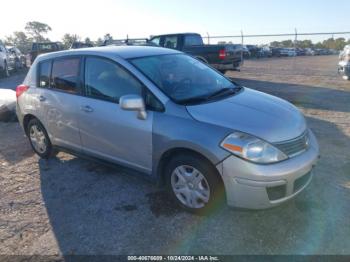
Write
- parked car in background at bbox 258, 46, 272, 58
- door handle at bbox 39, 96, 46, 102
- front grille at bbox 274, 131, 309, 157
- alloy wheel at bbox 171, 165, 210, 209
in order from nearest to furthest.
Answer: front grille at bbox 274, 131, 309, 157, alloy wheel at bbox 171, 165, 210, 209, door handle at bbox 39, 96, 46, 102, parked car in background at bbox 258, 46, 272, 58

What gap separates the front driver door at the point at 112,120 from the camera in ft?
11.7

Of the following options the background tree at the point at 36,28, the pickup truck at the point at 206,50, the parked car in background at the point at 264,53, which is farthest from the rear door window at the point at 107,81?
the background tree at the point at 36,28

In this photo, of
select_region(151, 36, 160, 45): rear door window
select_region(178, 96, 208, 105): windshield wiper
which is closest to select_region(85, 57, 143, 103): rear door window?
select_region(178, 96, 208, 105): windshield wiper

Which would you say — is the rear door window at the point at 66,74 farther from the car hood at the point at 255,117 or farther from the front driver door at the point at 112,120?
the car hood at the point at 255,117

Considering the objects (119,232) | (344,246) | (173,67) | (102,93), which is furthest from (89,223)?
(344,246)

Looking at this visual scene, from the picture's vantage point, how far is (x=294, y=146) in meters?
3.13

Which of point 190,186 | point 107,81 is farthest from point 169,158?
point 107,81

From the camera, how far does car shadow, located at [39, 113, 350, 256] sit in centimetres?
296

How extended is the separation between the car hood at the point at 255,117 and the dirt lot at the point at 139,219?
883 mm

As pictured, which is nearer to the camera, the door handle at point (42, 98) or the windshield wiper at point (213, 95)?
the windshield wiper at point (213, 95)

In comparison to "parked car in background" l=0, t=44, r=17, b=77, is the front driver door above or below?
below

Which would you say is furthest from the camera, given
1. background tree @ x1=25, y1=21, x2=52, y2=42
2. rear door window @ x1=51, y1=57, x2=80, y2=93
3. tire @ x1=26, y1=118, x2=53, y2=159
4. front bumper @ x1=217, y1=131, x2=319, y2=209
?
background tree @ x1=25, y1=21, x2=52, y2=42

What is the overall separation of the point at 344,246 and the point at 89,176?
10.5 ft

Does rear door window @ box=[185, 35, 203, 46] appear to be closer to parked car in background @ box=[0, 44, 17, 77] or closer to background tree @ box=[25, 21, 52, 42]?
parked car in background @ box=[0, 44, 17, 77]
